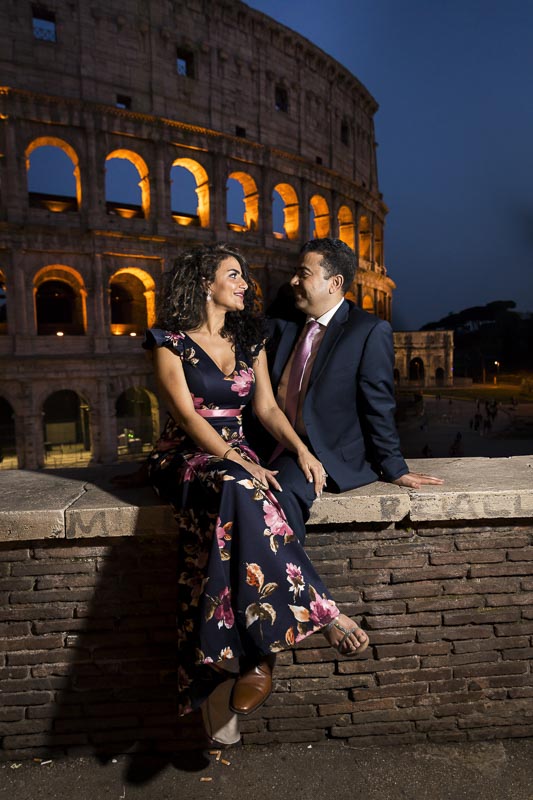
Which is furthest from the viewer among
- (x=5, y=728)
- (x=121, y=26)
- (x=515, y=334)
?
(x=515, y=334)

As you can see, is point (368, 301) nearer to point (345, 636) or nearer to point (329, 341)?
point (329, 341)

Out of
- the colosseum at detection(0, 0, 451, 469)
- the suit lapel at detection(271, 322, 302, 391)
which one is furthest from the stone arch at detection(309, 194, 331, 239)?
the suit lapel at detection(271, 322, 302, 391)

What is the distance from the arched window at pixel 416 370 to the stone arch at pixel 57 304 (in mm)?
41482

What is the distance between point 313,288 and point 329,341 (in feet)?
1.08

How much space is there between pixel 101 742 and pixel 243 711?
1224mm

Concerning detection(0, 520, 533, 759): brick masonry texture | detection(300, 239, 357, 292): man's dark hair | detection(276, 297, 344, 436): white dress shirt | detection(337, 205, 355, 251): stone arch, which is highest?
detection(337, 205, 355, 251): stone arch

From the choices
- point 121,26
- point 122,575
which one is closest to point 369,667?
point 122,575

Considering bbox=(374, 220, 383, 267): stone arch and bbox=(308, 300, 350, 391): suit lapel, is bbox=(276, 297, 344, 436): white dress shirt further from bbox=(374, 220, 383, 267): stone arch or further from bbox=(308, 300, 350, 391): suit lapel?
bbox=(374, 220, 383, 267): stone arch

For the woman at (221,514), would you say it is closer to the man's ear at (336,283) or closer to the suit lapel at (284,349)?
the suit lapel at (284,349)

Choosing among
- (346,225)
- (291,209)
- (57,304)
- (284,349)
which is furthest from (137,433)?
(284,349)

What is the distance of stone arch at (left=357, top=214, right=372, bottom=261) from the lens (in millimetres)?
31414

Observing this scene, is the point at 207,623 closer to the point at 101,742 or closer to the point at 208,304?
the point at 101,742

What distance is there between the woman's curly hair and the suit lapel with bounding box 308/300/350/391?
38cm

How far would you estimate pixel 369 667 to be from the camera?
121 inches
